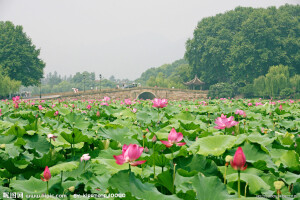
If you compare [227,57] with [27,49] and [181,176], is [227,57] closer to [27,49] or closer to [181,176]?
[27,49]

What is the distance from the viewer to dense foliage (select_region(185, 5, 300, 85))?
31.6 meters

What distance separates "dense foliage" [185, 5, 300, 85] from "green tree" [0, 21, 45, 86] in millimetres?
22683

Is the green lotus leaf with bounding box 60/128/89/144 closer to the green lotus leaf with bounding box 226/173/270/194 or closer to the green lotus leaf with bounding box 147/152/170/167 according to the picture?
the green lotus leaf with bounding box 147/152/170/167

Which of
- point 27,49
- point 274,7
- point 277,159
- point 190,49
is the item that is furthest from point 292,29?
point 277,159

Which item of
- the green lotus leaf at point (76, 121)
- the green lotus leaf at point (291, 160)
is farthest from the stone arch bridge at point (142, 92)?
the green lotus leaf at point (291, 160)

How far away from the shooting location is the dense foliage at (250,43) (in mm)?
31562

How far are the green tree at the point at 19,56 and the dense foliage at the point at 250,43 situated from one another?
2268cm

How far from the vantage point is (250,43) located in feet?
105

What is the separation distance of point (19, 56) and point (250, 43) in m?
28.9

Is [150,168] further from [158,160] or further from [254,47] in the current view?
[254,47]

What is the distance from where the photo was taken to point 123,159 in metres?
1.07

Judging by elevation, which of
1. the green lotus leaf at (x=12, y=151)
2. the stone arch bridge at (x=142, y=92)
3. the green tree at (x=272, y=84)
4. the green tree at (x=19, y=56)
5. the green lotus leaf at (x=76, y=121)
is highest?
the green tree at (x=19, y=56)

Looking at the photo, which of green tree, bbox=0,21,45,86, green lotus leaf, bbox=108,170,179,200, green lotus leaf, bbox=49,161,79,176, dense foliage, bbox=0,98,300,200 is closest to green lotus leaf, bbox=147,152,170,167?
dense foliage, bbox=0,98,300,200

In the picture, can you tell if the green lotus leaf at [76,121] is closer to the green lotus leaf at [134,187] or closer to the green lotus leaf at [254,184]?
the green lotus leaf at [134,187]
